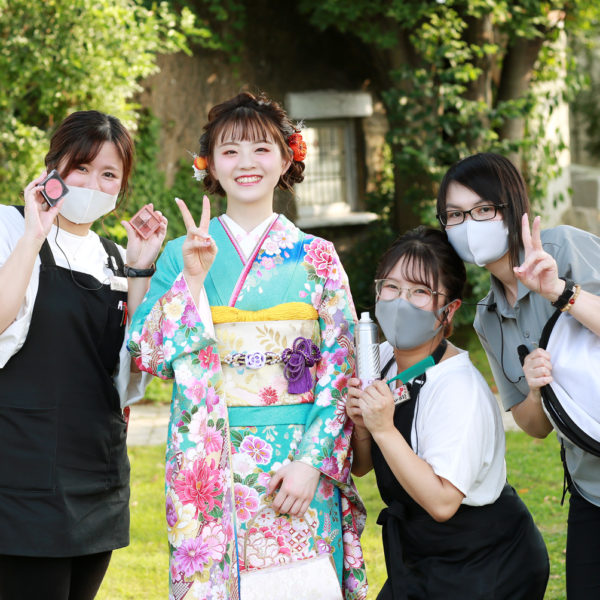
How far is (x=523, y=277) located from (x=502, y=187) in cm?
35

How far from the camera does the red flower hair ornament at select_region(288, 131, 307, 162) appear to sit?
2855mm

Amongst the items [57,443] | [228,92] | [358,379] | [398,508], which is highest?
[228,92]

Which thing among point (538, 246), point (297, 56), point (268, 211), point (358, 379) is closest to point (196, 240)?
point (268, 211)

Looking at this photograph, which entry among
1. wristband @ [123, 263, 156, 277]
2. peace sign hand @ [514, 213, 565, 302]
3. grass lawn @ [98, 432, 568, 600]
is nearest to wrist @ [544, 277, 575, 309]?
peace sign hand @ [514, 213, 565, 302]

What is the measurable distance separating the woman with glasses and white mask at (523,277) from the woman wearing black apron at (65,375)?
1.06 meters

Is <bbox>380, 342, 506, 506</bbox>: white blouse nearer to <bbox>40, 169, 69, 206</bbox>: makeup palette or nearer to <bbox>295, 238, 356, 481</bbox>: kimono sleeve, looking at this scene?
<bbox>295, 238, 356, 481</bbox>: kimono sleeve

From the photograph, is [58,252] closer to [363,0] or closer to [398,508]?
[398,508]

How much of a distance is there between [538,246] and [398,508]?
859mm

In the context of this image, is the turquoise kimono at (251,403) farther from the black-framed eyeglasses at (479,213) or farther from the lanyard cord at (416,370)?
the black-framed eyeglasses at (479,213)

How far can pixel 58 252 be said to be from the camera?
276 centimetres

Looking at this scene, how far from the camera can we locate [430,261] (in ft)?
8.62

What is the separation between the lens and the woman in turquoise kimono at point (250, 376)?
2545mm

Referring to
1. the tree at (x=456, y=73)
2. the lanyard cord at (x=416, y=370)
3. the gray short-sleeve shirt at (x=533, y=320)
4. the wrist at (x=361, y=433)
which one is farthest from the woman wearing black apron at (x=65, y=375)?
the tree at (x=456, y=73)

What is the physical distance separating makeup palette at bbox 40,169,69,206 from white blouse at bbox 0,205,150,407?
19 cm
